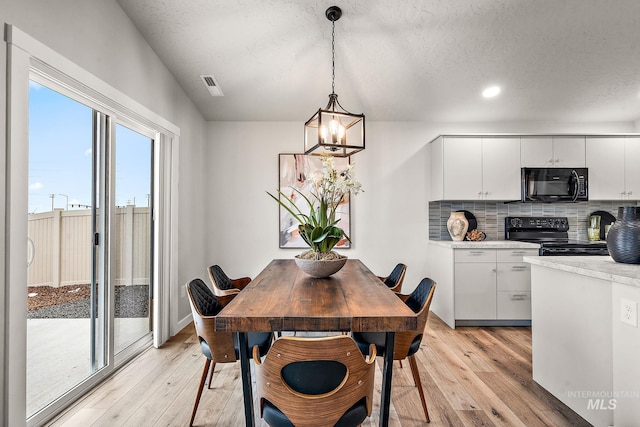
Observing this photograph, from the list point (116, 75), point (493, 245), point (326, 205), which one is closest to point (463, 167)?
point (493, 245)

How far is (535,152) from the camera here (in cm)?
400

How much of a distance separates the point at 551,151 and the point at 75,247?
4.79m

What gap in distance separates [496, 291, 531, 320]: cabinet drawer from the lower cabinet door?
0.08 meters

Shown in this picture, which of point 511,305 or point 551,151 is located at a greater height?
point 551,151

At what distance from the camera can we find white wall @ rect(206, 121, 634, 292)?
14.4ft

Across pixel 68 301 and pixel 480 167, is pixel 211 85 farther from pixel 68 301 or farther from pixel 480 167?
pixel 480 167

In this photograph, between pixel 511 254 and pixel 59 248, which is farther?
pixel 511 254

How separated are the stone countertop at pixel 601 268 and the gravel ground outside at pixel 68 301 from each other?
2.97 m

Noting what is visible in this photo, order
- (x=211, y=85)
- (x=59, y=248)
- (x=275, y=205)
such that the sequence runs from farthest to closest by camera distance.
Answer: (x=275, y=205) → (x=211, y=85) → (x=59, y=248)

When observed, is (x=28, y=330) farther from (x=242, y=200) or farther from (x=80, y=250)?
(x=242, y=200)

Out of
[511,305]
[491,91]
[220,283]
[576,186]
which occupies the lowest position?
[511,305]

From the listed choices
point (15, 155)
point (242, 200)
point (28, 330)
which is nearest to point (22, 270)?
point (28, 330)

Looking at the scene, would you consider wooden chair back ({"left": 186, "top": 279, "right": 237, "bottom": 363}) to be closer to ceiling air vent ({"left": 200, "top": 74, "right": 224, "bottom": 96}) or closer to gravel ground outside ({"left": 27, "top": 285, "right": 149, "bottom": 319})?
gravel ground outside ({"left": 27, "top": 285, "right": 149, "bottom": 319})

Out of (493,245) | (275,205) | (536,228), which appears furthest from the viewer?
(275,205)
